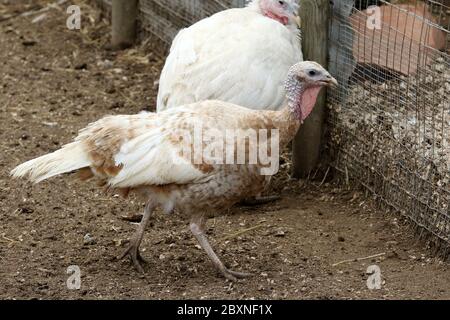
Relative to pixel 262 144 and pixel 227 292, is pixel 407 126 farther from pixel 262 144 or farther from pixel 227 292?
pixel 227 292

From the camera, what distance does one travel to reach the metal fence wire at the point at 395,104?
16.4 feet

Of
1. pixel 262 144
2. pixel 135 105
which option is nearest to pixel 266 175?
pixel 262 144

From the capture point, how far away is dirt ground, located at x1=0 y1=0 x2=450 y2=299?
4637 mm

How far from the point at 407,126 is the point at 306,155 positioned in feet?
3.19

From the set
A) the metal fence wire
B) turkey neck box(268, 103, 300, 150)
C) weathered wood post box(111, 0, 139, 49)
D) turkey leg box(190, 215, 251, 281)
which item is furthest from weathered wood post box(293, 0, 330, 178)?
weathered wood post box(111, 0, 139, 49)

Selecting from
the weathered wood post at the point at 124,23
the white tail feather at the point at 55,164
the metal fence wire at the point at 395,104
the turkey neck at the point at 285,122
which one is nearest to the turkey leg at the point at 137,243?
the white tail feather at the point at 55,164

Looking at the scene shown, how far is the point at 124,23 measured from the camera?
8.35m

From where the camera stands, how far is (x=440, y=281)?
186 inches

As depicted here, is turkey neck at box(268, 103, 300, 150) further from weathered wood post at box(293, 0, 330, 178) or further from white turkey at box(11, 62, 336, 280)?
weathered wood post at box(293, 0, 330, 178)

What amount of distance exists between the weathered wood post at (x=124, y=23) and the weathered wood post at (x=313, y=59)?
275 centimetres

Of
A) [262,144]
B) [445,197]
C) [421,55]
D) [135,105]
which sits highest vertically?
[421,55]

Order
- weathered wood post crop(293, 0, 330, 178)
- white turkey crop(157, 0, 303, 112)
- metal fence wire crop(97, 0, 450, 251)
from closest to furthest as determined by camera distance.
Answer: metal fence wire crop(97, 0, 450, 251)
white turkey crop(157, 0, 303, 112)
weathered wood post crop(293, 0, 330, 178)

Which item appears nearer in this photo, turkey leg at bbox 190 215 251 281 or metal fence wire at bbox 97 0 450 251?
turkey leg at bbox 190 215 251 281

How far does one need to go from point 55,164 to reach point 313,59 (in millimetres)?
1934
